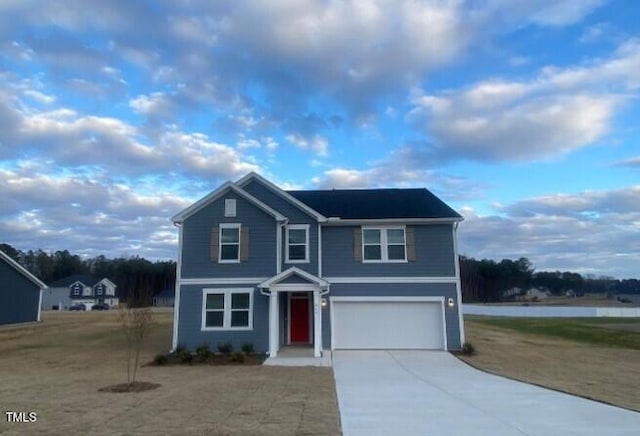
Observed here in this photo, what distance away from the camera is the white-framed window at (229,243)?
70.9 ft

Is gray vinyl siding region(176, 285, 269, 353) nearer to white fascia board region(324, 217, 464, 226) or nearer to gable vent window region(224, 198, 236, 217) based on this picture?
gable vent window region(224, 198, 236, 217)

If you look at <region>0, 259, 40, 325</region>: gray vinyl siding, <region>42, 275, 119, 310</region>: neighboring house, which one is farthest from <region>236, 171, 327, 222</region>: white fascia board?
<region>42, 275, 119, 310</region>: neighboring house

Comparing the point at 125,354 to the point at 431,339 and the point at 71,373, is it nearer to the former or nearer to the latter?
the point at 71,373

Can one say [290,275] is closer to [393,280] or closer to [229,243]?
[229,243]

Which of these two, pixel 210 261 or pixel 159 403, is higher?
pixel 210 261

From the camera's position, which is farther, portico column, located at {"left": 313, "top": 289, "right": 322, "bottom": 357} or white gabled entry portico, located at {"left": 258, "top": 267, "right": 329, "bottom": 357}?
white gabled entry portico, located at {"left": 258, "top": 267, "right": 329, "bottom": 357}

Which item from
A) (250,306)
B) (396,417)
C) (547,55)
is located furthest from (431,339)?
(396,417)

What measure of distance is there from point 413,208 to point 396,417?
14.9 m

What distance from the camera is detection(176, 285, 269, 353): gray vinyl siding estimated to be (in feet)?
68.1

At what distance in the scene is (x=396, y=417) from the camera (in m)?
9.24

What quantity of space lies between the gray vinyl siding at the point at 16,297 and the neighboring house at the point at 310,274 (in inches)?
788

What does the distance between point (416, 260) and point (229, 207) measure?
8296 mm

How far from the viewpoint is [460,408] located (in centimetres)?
1008

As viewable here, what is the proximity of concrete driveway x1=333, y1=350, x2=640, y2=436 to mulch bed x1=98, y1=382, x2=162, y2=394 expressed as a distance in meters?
4.69
